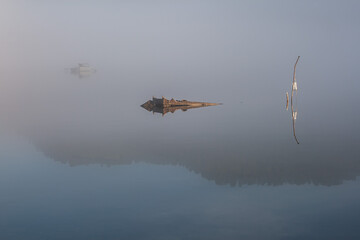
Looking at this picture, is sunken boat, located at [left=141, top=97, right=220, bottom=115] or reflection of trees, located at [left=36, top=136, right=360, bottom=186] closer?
reflection of trees, located at [left=36, top=136, right=360, bottom=186]

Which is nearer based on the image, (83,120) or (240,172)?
(240,172)

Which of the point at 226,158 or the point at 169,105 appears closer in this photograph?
the point at 226,158

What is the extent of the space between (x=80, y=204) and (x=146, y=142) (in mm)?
24036

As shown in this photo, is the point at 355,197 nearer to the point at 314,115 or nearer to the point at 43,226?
the point at 43,226

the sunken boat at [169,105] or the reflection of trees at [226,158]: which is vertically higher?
the sunken boat at [169,105]

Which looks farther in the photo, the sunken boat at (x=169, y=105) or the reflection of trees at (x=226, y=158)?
the sunken boat at (x=169, y=105)

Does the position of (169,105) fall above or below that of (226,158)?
above

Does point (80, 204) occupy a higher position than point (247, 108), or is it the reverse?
point (247, 108)

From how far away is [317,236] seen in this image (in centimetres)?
2419

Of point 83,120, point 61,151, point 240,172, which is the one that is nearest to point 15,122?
point 83,120

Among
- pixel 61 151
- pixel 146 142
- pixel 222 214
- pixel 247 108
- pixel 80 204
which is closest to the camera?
pixel 222 214

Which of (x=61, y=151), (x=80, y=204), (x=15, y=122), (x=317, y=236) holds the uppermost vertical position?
(x=15, y=122)

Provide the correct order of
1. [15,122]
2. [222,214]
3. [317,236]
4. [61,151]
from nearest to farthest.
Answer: [317,236], [222,214], [61,151], [15,122]

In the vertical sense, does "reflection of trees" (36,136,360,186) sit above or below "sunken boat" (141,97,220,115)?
below
